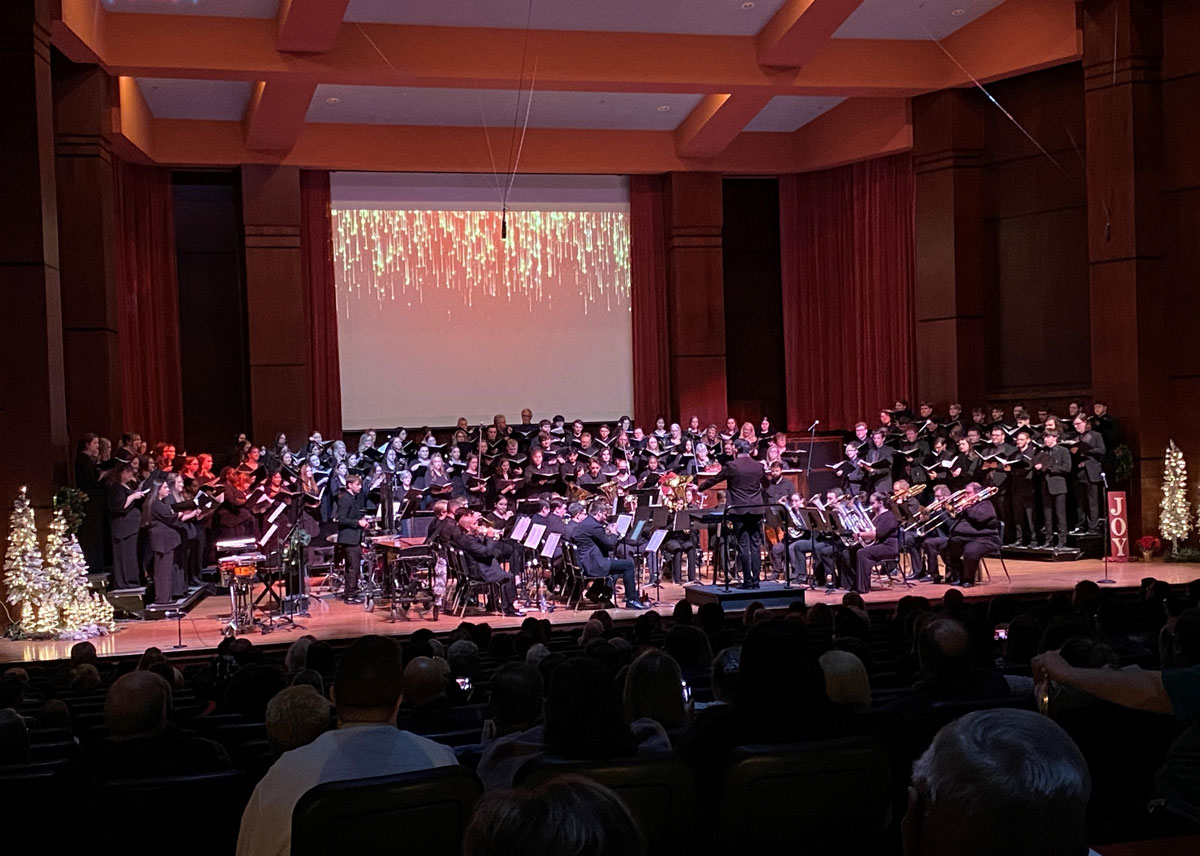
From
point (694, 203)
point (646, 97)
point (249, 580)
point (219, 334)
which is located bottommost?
point (249, 580)

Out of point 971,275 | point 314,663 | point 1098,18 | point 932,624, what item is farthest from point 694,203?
point 932,624

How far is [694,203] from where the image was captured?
766 inches

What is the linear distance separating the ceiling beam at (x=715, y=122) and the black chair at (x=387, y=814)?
15.3 metres

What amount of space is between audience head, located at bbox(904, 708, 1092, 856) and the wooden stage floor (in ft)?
28.3

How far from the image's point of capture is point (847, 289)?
19.5 meters

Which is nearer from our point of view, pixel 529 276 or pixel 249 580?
pixel 249 580

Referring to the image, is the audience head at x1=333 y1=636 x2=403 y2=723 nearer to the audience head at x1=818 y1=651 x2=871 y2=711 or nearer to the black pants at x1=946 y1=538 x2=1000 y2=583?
Answer: the audience head at x1=818 y1=651 x2=871 y2=711

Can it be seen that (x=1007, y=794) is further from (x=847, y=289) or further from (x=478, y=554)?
(x=847, y=289)

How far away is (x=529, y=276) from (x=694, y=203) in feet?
8.96

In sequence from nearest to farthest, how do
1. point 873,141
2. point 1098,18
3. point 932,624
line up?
point 932,624 → point 1098,18 → point 873,141

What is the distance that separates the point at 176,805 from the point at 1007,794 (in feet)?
7.17

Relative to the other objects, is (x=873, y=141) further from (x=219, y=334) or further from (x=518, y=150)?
(x=219, y=334)

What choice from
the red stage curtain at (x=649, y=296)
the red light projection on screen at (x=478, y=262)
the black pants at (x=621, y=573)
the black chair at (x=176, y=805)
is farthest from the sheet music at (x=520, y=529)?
the red stage curtain at (x=649, y=296)

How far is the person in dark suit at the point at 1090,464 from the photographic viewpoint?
13.8m
